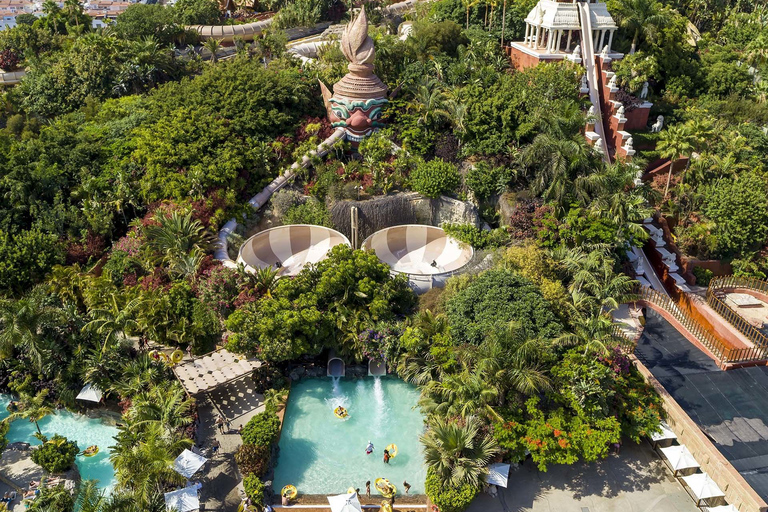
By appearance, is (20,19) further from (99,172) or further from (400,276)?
(400,276)

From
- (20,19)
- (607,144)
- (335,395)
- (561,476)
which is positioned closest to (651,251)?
(607,144)

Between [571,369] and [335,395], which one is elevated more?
[571,369]

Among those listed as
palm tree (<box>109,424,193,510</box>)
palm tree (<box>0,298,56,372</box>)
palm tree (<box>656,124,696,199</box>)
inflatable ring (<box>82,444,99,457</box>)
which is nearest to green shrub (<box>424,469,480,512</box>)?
palm tree (<box>109,424,193,510</box>)

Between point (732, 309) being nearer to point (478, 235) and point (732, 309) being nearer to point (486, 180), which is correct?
point (478, 235)

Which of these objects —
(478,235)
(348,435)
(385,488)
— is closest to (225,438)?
(348,435)

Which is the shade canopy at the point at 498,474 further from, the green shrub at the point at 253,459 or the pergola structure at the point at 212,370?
the pergola structure at the point at 212,370

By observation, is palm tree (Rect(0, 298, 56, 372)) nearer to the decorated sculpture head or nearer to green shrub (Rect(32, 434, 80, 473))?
green shrub (Rect(32, 434, 80, 473))

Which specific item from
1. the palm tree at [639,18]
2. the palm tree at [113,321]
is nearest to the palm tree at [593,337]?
the palm tree at [113,321]
